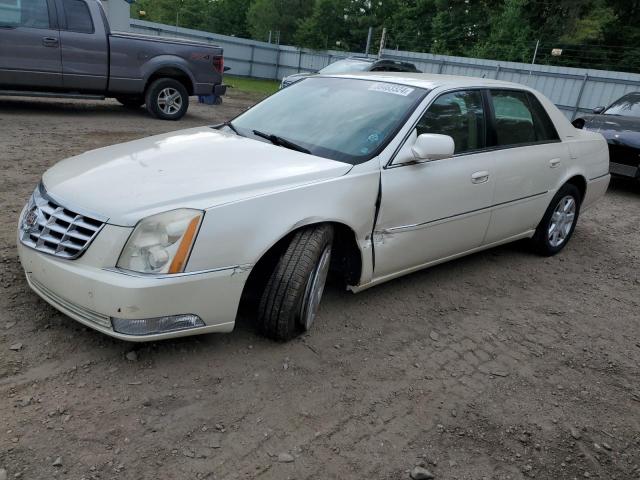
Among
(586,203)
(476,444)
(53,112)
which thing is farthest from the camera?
(53,112)

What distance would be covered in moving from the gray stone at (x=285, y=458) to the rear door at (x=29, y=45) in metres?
8.55

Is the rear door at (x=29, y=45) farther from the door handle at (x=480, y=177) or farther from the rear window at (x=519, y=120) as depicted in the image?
the door handle at (x=480, y=177)

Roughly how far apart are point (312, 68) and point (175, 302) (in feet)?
89.5

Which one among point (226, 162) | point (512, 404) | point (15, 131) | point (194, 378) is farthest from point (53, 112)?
point (512, 404)

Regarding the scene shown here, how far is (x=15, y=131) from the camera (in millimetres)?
7848

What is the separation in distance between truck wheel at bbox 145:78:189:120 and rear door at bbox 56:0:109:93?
0.94 m

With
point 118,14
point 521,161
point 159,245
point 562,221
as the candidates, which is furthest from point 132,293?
point 118,14

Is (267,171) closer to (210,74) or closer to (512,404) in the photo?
(512,404)

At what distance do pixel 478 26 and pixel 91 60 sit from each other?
29.9 m

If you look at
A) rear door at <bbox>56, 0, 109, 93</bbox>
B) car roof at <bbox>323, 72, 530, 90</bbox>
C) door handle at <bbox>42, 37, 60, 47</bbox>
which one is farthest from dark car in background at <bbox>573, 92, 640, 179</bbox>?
door handle at <bbox>42, 37, 60, 47</bbox>

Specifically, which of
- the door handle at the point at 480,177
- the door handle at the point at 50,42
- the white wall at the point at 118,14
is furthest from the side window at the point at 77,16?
the door handle at the point at 480,177

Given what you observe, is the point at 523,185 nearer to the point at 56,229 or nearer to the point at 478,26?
the point at 56,229

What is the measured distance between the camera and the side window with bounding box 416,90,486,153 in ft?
12.4

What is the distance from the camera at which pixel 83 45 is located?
909 cm
